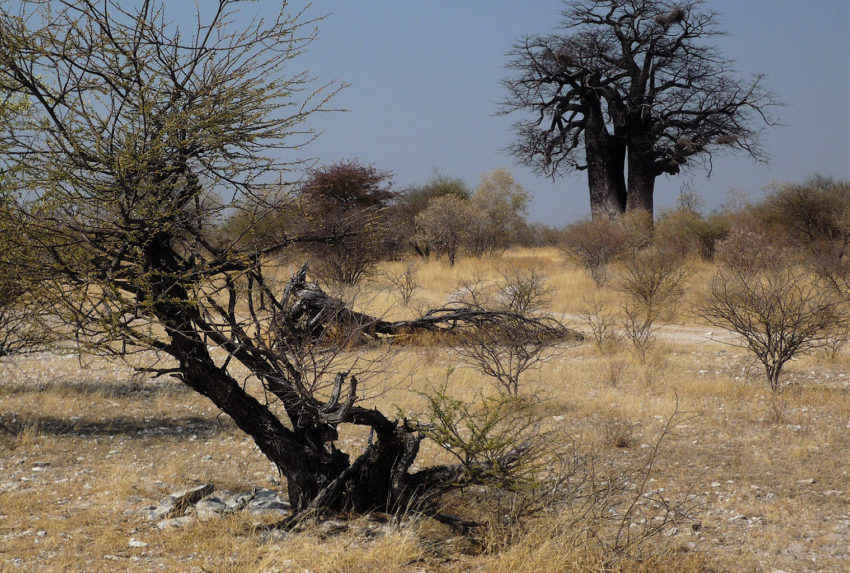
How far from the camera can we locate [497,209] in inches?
1182

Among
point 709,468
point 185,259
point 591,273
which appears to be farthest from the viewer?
point 591,273

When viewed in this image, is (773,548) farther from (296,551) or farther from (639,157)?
(639,157)

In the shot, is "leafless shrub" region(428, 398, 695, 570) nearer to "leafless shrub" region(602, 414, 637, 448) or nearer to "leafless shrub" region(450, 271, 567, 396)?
"leafless shrub" region(450, 271, 567, 396)

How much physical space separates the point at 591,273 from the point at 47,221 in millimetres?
17758

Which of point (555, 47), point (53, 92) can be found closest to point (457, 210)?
point (555, 47)

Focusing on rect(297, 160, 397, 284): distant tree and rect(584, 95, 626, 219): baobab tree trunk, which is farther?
rect(584, 95, 626, 219): baobab tree trunk

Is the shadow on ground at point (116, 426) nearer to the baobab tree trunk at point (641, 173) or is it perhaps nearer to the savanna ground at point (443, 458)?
the savanna ground at point (443, 458)

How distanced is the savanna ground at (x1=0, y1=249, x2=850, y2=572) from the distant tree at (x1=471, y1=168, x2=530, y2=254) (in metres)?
14.8

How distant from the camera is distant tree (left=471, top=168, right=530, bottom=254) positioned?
26.4 meters

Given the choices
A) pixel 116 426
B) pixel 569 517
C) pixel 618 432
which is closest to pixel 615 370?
pixel 618 432

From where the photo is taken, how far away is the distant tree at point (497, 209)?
26.4 metres

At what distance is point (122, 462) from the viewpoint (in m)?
6.29

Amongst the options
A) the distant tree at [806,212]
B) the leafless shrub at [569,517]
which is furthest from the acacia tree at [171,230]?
the distant tree at [806,212]

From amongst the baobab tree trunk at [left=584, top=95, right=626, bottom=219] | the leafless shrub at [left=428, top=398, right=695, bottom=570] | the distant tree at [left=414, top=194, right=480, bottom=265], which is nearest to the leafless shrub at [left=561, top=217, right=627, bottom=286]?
the baobab tree trunk at [left=584, top=95, right=626, bottom=219]
